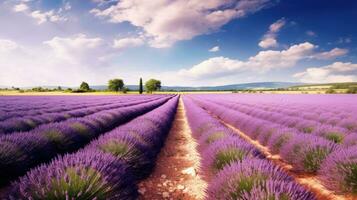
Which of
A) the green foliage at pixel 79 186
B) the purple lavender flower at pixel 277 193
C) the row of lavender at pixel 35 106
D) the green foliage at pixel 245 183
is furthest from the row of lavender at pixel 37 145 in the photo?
the row of lavender at pixel 35 106

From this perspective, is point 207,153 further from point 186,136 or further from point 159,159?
point 186,136

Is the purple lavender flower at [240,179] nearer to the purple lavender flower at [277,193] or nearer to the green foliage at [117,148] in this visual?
the purple lavender flower at [277,193]

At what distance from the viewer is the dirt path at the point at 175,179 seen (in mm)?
3482

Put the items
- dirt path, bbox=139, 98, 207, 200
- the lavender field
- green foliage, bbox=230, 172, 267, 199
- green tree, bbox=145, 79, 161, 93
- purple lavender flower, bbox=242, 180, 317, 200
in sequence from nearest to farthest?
purple lavender flower, bbox=242, 180, 317, 200 < the lavender field < green foliage, bbox=230, 172, 267, 199 < dirt path, bbox=139, 98, 207, 200 < green tree, bbox=145, 79, 161, 93

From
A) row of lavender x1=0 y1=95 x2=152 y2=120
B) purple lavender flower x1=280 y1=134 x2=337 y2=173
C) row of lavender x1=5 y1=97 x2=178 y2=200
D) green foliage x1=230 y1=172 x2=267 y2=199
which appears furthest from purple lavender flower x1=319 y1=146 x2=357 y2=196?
row of lavender x1=0 y1=95 x2=152 y2=120

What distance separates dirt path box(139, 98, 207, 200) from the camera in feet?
11.4

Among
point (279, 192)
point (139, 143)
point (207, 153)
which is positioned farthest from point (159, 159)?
point (279, 192)

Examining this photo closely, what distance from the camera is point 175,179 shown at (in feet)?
13.8

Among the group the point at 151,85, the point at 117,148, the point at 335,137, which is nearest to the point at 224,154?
the point at 117,148

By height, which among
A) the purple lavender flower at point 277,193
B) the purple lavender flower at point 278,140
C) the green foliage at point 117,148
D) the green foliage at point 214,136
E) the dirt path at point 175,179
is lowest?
the dirt path at point 175,179

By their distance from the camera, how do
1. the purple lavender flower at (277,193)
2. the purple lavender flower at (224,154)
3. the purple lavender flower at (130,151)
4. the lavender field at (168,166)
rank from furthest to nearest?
the purple lavender flower at (130,151), the purple lavender flower at (224,154), the lavender field at (168,166), the purple lavender flower at (277,193)

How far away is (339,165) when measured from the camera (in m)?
3.25

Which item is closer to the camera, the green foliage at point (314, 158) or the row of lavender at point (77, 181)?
the row of lavender at point (77, 181)

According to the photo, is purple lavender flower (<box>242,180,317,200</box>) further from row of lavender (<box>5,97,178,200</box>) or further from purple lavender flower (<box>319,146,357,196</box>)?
purple lavender flower (<box>319,146,357,196</box>)
